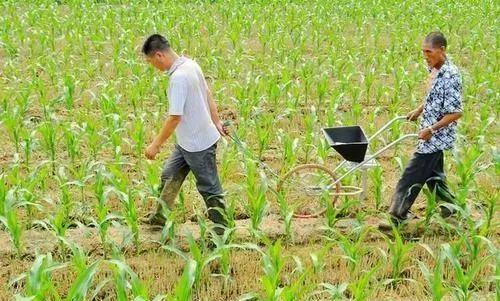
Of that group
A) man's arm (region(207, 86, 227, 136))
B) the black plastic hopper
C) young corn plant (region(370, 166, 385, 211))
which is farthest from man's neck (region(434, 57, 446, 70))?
man's arm (region(207, 86, 227, 136))

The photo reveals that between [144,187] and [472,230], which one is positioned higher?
[144,187]

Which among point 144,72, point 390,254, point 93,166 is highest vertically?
point 144,72

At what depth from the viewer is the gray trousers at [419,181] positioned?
460cm

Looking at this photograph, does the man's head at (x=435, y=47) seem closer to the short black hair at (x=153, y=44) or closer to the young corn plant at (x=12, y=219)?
the short black hair at (x=153, y=44)

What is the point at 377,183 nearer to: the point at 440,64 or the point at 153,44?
the point at 440,64

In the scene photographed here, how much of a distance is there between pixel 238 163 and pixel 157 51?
2067mm

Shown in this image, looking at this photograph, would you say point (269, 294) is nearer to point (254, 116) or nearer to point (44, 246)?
point (44, 246)

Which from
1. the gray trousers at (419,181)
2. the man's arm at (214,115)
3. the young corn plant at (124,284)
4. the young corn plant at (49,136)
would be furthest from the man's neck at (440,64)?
the young corn plant at (49,136)

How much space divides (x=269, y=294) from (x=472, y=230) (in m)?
1.65

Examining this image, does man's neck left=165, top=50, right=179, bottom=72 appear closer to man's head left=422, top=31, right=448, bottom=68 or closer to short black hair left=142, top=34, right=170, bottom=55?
short black hair left=142, top=34, right=170, bottom=55

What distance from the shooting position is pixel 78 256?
3580mm

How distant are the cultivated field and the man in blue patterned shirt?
14 centimetres

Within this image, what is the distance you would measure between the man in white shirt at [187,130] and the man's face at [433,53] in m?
1.48

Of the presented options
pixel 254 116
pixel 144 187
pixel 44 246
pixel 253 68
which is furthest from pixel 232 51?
pixel 44 246
